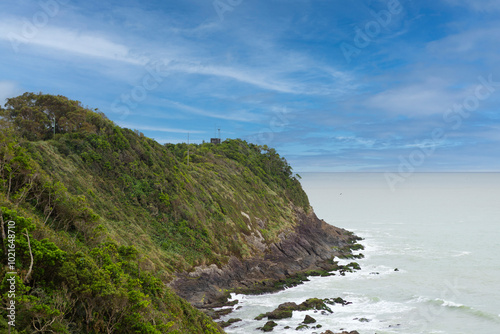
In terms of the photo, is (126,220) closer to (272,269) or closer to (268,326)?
(268,326)

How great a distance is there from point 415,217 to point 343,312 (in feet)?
260

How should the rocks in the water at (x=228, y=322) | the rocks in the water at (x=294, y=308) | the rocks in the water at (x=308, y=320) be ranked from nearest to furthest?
the rocks in the water at (x=228, y=322) → the rocks in the water at (x=308, y=320) → the rocks in the water at (x=294, y=308)

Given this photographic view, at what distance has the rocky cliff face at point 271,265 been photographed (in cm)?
3066

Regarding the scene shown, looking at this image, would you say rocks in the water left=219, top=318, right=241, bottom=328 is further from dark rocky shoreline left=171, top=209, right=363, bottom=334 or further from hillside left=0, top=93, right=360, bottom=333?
hillside left=0, top=93, right=360, bottom=333

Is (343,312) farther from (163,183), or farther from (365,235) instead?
(365,235)

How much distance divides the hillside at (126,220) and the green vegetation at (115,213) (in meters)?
0.07

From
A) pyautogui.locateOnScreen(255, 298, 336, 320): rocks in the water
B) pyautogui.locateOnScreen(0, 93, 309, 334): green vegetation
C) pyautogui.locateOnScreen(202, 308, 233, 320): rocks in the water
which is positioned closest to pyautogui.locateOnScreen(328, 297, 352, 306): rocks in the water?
pyautogui.locateOnScreen(255, 298, 336, 320): rocks in the water

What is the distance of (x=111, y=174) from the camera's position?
34.3m

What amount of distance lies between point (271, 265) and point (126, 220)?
17944 mm

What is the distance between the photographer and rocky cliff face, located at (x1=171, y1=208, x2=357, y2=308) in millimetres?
30656

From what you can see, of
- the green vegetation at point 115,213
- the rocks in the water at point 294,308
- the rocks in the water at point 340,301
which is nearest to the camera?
the green vegetation at point 115,213

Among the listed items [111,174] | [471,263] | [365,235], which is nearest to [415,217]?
[365,235]

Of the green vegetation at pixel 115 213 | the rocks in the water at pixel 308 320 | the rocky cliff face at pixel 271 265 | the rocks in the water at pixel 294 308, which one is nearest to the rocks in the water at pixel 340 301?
the rocks in the water at pixel 294 308

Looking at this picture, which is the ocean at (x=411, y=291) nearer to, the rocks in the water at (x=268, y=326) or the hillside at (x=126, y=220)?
the rocks in the water at (x=268, y=326)
